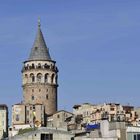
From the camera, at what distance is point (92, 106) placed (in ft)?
476

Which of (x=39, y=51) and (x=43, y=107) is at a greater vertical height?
(x=39, y=51)

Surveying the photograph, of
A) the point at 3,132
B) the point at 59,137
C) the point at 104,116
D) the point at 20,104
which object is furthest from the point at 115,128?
the point at 20,104

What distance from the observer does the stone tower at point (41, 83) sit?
148 meters

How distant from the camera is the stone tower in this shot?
148m

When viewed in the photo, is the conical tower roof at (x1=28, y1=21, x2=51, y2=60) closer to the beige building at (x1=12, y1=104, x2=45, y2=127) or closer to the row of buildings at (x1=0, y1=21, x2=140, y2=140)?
the row of buildings at (x1=0, y1=21, x2=140, y2=140)

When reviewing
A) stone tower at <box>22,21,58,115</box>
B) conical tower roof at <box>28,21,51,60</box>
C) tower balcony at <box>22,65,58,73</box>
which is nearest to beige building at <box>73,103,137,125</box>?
stone tower at <box>22,21,58,115</box>

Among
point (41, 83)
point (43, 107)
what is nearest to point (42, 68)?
point (41, 83)

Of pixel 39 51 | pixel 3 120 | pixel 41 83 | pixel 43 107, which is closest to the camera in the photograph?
pixel 3 120

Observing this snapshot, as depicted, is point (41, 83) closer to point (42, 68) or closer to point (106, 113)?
point (42, 68)

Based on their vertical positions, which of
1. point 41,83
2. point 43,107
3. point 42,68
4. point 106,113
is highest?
point 42,68

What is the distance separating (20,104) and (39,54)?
1117cm

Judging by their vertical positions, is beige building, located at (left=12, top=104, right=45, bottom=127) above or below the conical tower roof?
below

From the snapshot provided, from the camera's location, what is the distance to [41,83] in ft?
489

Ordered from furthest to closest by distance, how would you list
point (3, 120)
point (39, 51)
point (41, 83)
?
point (39, 51), point (41, 83), point (3, 120)
